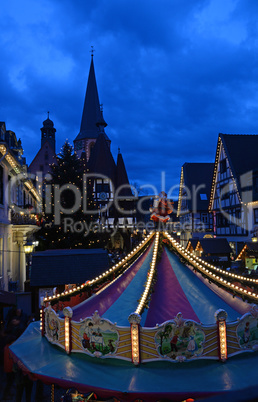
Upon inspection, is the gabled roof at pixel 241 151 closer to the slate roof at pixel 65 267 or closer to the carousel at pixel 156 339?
the slate roof at pixel 65 267

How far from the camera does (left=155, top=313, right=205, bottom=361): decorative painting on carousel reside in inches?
249

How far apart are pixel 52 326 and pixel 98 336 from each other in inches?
61.9

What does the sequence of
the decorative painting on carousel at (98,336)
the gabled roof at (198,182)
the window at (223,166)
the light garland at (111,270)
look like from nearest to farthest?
the decorative painting on carousel at (98,336) < the light garland at (111,270) < the window at (223,166) < the gabled roof at (198,182)

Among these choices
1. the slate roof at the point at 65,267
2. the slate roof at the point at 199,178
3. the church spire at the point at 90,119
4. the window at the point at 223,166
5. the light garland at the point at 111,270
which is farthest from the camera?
the church spire at the point at 90,119

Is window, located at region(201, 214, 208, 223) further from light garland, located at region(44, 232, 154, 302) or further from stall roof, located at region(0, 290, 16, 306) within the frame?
light garland, located at region(44, 232, 154, 302)

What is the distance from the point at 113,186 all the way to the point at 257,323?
39.2 metres

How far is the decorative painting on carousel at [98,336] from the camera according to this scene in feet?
21.5

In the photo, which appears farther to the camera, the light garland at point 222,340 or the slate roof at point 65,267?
the slate roof at point 65,267

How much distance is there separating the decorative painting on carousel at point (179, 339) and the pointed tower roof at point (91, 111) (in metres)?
63.1

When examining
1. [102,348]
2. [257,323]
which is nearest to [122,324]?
[102,348]

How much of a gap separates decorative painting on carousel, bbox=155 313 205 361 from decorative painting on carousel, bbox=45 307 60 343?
2454 millimetres

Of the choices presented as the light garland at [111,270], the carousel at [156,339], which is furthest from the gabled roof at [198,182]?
the carousel at [156,339]

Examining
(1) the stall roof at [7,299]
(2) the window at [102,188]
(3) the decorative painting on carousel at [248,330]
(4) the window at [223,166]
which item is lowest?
(1) the stall roof at [7,299]

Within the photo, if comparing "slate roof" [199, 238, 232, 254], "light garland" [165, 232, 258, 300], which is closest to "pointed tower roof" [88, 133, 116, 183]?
"slate roof" [199, 238, 232, 254]
